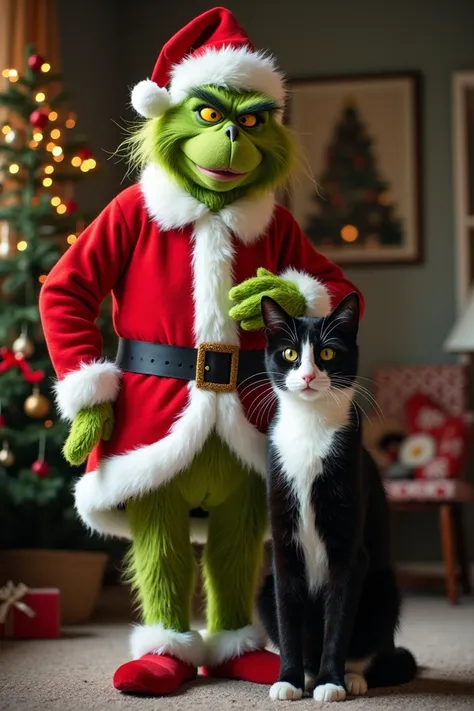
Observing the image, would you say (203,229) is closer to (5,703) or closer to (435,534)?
(5,703)

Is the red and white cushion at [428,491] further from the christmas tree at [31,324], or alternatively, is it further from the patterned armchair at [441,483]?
the christmas tree at [31,324]

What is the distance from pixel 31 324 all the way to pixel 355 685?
1.54 m

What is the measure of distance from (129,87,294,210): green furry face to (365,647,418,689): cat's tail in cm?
86

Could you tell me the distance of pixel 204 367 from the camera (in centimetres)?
174

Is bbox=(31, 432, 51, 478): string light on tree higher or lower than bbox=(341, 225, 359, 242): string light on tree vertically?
lower

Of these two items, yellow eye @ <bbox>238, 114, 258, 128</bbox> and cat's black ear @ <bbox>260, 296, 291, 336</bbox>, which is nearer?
cat's black ear @ <bbox>260, 296, 291, 336</bbox>

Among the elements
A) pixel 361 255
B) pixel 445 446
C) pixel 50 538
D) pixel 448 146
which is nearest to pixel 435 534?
pixel 445 446

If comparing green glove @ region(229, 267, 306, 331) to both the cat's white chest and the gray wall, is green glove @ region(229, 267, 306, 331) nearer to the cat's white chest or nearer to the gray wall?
the cat's white chest

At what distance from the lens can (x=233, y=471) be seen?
1761 mm

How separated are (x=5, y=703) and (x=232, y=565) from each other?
0.46m

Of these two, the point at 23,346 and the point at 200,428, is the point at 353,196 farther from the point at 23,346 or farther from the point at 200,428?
the point at 200,428

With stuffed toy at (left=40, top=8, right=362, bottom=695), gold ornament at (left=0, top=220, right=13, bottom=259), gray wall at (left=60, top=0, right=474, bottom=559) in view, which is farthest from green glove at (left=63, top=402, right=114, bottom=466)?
gray wall at (left=60, top=0, right=474, bottom=559)

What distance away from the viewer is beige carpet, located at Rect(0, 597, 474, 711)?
5.19ft

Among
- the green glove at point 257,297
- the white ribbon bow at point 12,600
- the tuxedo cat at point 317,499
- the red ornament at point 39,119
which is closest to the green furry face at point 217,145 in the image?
the green glove at point 257,297
